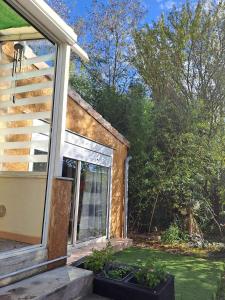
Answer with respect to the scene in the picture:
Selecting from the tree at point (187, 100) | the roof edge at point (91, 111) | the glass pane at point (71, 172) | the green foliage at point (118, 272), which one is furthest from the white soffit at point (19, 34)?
the tree at point (187, 100)

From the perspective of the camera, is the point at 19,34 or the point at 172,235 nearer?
the point at 19,34

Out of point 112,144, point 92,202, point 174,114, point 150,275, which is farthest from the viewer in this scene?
point 174,114

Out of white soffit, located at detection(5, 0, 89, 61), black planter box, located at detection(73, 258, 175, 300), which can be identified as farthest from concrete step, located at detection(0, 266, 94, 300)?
white soffit, located at detection(5, 0, 89, 61)

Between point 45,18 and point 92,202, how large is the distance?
509 cm

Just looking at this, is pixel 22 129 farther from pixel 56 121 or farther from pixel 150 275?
pixel 150 275

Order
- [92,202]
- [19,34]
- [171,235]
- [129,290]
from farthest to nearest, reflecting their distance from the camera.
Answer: [171,235] → [92,202] → [19,34] → [129,290]

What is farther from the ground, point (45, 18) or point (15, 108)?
point (45, 18)

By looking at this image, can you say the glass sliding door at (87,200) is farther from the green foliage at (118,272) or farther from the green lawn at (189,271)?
the green foliage at (118,272)

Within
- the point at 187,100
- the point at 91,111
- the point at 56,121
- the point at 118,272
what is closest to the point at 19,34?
the point at 56,121

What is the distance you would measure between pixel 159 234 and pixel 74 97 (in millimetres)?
5753

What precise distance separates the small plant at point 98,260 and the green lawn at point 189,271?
2.12 ft

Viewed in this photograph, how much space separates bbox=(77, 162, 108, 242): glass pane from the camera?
25.1 ft

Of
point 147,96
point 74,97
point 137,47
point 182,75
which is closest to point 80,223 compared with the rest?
point 74,97

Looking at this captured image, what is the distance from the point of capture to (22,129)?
496 centimetres
